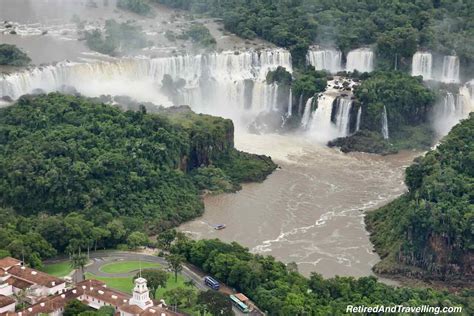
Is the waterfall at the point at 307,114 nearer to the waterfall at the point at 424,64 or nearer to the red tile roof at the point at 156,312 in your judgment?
the waterfall at the point at 424,64

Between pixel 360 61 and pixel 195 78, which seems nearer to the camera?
pixel 195 78

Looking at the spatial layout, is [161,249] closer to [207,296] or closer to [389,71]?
[207,296]

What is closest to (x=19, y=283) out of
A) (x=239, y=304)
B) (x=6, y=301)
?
(x=6, y=301)

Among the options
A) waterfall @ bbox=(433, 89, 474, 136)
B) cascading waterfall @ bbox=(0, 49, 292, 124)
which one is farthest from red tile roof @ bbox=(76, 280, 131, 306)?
waterfall @ bbox=(433, 89, 474, 136)

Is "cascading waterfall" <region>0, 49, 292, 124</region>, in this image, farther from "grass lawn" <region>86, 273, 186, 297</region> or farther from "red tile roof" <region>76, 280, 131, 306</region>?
"red tile roof" <region>76, 280, 131, 306</region>

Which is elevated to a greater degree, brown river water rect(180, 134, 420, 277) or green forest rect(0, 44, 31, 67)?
green forest rect(0, 44, 31, 67)

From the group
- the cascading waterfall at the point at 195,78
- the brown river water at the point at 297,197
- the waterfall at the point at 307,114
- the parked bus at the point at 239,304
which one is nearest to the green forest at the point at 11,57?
the brown river water at the point at 297,197

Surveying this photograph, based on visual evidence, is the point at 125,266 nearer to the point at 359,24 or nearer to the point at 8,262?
the point at 8,262

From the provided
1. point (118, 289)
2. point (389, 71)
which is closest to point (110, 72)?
point (389, 71)
